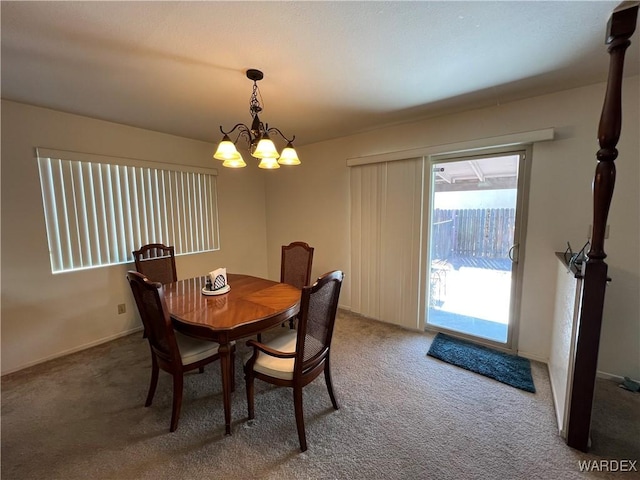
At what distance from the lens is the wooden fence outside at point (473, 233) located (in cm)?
259

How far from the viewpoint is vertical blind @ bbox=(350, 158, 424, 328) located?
3033 millimetres

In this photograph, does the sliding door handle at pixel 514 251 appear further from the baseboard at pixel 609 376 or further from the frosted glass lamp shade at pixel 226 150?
the frosted glass lamp shade at pixel 226 150

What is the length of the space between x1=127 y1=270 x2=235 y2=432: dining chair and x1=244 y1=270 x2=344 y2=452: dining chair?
28 cm

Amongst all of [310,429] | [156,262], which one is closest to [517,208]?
[310,429]

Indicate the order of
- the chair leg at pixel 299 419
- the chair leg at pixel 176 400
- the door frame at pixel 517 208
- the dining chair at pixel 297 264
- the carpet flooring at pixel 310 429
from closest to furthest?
1. the carpet flooring at pixel 310 429
2. the chair leg at pixel 299 419
3. the chair leg at pixel 176 400
4. the door frame at pixel 517 208
5. the dining chair at pixel 297 264

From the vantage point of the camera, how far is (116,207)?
2975 millimetres

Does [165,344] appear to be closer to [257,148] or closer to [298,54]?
[257,148]

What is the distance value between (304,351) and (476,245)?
7.27ft

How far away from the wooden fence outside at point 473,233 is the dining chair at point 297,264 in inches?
58.5

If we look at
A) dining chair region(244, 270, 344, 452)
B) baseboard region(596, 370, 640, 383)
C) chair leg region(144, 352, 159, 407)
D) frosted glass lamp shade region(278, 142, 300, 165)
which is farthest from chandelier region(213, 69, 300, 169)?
Result: baseboard region(596, 370, 640, 383)

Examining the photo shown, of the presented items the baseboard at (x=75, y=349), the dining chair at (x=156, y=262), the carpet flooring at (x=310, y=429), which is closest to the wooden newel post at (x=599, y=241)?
the carpet flooring at (x=310, y=429)

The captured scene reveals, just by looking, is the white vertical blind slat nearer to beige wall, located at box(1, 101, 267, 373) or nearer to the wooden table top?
beige wall, located at box(1, 101, 267, 373)

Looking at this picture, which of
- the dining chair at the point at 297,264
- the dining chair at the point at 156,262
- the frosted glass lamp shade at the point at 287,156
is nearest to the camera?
the frosted glass lamp shade at the point at 287,156

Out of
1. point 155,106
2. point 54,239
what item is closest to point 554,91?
point 155,106
